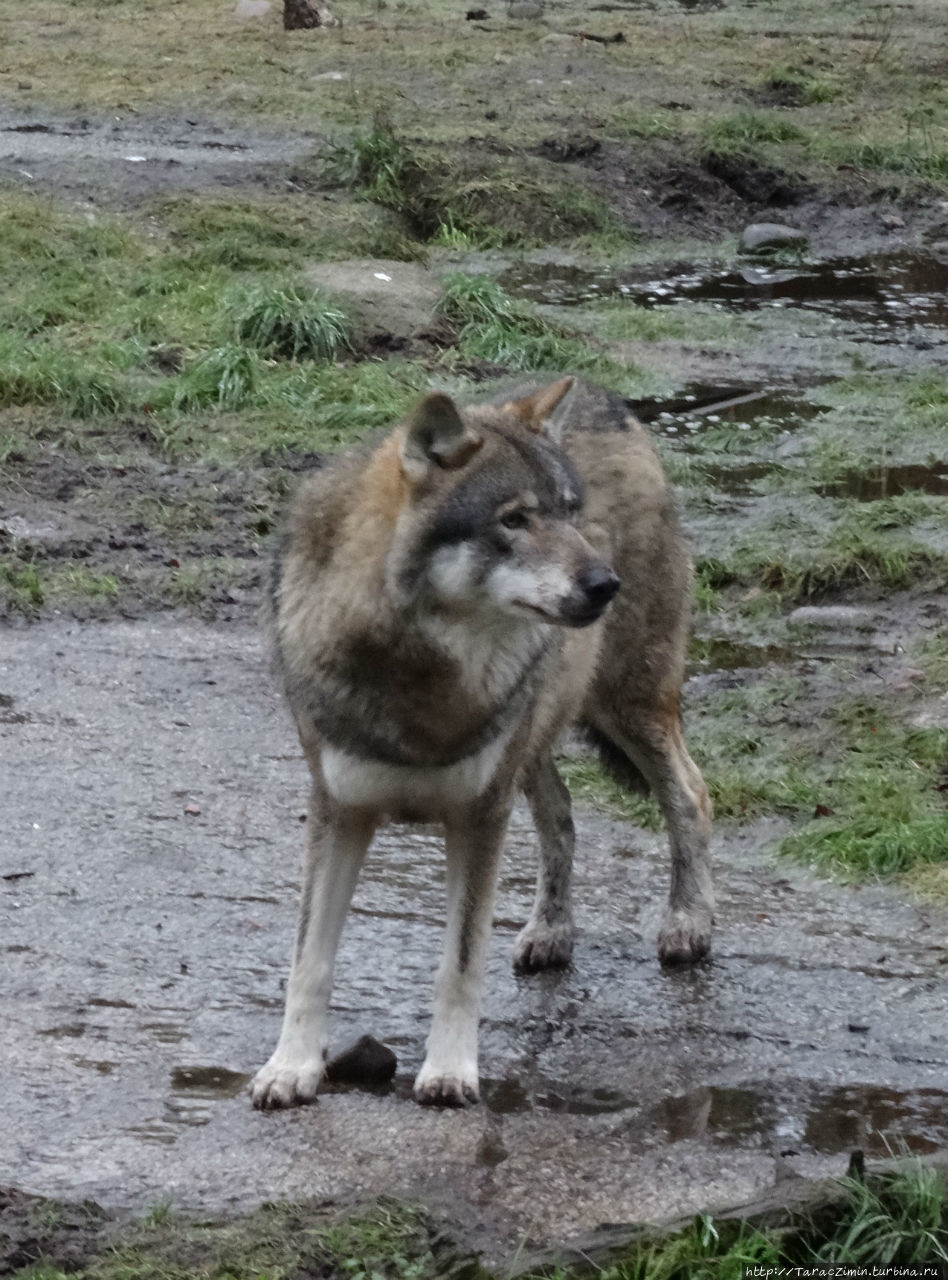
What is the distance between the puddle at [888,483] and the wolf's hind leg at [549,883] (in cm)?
458

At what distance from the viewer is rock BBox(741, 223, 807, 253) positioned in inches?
632

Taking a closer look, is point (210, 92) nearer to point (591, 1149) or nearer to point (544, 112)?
point (544, 112)

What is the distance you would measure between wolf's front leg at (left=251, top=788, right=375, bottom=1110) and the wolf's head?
0.69 m

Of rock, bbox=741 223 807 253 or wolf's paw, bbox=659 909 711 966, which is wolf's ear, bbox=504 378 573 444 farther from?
rock, bbox=741 223 807 253

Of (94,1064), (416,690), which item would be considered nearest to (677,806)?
(416,690)

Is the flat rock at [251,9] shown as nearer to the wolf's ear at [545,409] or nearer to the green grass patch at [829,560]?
the green grass patch at [829,560]

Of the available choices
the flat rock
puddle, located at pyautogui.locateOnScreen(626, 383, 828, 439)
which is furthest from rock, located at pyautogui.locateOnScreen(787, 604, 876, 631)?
the flat rock

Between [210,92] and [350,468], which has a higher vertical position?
[350,468]

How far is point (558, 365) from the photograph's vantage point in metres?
12.0

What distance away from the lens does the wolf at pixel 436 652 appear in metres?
4.55

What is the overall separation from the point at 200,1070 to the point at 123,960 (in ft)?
2.32

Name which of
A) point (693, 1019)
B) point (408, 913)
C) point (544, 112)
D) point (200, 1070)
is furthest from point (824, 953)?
point (544, 112)

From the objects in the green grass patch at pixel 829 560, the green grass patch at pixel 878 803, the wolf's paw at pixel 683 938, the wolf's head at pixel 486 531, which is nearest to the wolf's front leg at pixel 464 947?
the wolf's head at pixel 486 531

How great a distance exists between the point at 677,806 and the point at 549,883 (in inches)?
20.1
